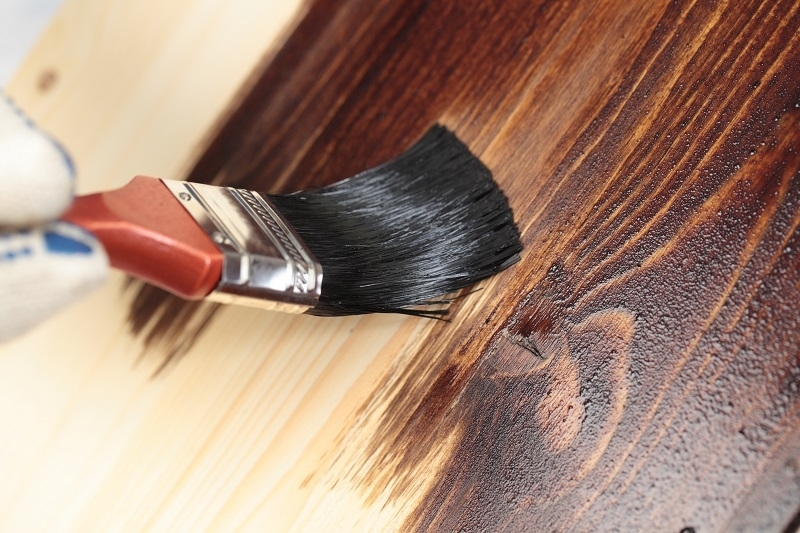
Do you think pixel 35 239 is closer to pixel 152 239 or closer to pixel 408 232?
pixel 152 239

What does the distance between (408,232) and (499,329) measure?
203 millimetres

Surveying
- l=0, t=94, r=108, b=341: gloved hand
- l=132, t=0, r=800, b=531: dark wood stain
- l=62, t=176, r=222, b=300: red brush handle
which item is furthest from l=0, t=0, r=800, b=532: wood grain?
l=0, t=94, r=108, b=341: gloved hand

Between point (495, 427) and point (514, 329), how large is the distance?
0.45 ft

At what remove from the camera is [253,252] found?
1075 millimetres

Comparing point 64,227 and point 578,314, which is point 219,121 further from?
point 578,314

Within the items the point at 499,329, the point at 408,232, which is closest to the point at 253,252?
the point at 408,232

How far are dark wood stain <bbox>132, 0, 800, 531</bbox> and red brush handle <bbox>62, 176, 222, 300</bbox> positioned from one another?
344 mm

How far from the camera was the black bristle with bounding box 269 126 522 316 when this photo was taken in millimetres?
1148

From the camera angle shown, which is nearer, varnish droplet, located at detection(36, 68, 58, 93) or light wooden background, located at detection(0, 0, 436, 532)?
light wooden background, located at detection(0, 0, 436, 532)

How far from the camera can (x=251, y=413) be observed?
1.29 m

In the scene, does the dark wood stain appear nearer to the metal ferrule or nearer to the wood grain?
the wood grain

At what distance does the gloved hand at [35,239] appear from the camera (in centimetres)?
84

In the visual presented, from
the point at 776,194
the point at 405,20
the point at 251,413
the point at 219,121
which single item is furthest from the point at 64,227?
the point at 776,194

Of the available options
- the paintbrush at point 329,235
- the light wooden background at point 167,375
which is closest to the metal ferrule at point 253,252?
the paintbrush at point 329,235
